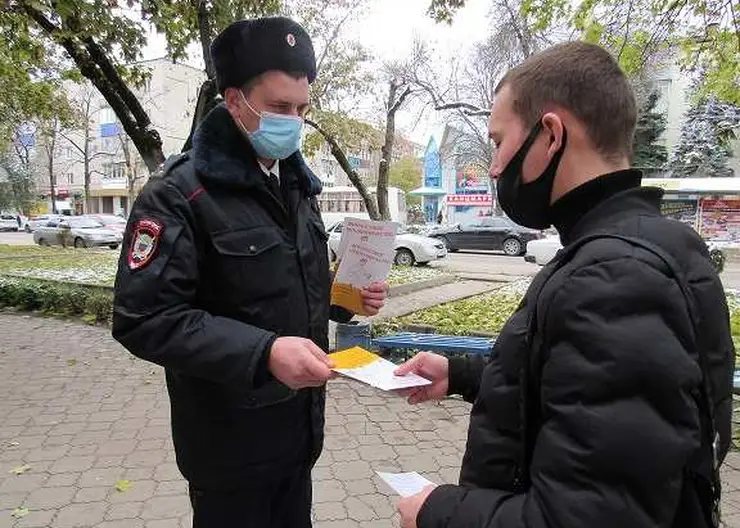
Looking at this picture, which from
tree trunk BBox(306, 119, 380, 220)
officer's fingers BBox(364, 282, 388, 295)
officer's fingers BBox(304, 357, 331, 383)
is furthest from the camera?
tree trunk BBox(306, 119, 380, 220)

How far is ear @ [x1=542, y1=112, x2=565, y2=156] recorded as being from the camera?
111 centimetres

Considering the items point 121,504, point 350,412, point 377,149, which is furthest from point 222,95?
point 377,149

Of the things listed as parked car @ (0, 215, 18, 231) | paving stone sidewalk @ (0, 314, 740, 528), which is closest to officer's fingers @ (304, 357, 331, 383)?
paving stone sidewalk @ (0, 314, 740, 528)

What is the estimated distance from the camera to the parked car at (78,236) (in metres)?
24.9

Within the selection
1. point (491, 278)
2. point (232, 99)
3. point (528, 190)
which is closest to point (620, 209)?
point (528, 190)

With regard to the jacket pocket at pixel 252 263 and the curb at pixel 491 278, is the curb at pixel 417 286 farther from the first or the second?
the jacket pocket at pixel 252 263

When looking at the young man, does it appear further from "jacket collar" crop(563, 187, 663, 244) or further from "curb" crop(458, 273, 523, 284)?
"curb" crop(458, 273, 523, 284)

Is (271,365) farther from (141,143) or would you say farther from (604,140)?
(141,143)

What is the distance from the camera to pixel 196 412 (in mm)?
1738

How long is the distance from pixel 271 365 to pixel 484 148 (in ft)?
102

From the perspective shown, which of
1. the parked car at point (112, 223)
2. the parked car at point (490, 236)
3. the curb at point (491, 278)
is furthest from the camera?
the parked car at point (112, 223)

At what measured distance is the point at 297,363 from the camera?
1.45 m

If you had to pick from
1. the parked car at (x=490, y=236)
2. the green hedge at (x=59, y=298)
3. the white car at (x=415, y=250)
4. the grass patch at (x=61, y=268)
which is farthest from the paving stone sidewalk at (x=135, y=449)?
the parked car at (x=490, y=236)

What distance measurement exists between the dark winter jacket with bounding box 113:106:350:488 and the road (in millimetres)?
12912
